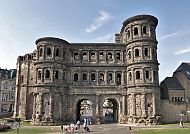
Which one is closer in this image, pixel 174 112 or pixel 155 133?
pixel 155 133

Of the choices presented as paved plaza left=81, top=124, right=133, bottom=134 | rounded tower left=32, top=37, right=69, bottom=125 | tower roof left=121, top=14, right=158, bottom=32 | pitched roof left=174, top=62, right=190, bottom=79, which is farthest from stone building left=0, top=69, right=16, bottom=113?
pitched roof left=174, top=62, right=190, bottom=79

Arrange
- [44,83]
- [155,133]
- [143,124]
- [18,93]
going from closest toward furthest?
1. [155,133]
2. [143,124]
3. [44,83]
4. [18,93]

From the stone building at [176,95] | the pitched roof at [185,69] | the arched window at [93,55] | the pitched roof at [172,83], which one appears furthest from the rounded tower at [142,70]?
the pitched roof at [185,69]

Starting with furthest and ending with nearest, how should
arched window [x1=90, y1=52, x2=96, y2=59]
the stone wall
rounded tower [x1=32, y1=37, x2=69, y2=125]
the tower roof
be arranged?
arched window [x1=90, y1=52, x2=96, y2=59] → the tower roof → the stone wall → rounded tower [x1=32, y1=37, x2=69, y2=125]

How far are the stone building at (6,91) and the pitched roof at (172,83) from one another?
200 feet

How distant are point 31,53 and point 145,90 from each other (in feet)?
97.1

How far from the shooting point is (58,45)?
50.6 m

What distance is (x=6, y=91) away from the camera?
91.2 meters

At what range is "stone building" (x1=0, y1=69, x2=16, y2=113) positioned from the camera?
89.9m

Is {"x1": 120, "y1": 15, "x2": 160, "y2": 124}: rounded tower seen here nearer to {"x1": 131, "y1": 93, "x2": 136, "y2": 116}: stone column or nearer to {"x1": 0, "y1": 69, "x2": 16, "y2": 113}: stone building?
{"x1": 131, "y1": 93, "x2": 136, "y2": 116}: stone column

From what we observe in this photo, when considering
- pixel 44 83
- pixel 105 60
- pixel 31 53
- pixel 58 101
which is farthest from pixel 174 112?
pixel 31 53

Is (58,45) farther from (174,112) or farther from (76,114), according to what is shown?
(174,112)

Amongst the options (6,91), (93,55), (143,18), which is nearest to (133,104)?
(93,55)

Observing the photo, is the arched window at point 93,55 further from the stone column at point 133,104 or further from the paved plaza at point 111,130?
the paved plaza at point 111,130
